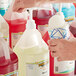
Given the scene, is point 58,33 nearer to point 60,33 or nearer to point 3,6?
point 60,33

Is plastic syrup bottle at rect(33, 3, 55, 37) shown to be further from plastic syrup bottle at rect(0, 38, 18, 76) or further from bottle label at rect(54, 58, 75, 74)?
plastic syrup bottle at rect(0, 38, 18, 76)

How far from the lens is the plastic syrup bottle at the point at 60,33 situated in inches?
39.3

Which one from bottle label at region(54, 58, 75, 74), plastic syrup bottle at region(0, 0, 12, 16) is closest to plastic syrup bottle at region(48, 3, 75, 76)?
bottle label at region(54, 58, 75, 74)

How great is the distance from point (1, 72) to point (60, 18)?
16.8 inches

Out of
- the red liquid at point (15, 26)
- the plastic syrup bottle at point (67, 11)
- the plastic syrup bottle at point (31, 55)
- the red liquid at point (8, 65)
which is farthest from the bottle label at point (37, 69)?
the plastic syrup bottle at point (67, 11)

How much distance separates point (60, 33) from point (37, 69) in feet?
0.67

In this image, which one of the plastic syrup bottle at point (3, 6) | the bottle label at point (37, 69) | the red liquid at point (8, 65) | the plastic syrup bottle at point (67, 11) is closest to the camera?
the red liquid at point (8, 65)

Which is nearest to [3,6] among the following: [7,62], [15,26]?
[15,26]

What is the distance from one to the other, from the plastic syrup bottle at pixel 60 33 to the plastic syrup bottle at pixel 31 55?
0.11m

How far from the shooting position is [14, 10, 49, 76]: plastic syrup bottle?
896 millimetres

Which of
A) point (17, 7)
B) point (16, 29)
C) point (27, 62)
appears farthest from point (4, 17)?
point (27, 62)

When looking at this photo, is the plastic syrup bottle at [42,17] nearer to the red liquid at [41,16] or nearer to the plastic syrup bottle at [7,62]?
the red liquid at [41,16]

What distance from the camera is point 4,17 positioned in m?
1.07

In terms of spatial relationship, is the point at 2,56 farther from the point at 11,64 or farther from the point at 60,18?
the point at 60,18
